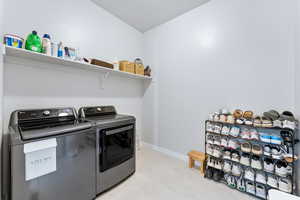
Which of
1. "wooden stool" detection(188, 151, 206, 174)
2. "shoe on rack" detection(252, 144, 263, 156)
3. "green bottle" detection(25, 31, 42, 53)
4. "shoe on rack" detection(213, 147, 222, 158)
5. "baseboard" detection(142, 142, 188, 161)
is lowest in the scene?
"baseboard" detection(142, 142, 188, 161)

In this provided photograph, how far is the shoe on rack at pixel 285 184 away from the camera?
1360 mm

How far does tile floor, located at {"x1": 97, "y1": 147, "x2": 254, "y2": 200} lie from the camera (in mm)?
1552

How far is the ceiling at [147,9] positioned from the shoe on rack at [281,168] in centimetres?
256

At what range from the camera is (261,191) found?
1505 millimetres

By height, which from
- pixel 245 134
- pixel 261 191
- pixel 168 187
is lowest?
pixel 168 187

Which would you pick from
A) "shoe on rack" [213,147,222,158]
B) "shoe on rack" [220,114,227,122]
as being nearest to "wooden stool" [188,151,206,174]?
"shoe on rack" [213,147,222,158]

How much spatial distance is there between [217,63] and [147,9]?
164 centimetres

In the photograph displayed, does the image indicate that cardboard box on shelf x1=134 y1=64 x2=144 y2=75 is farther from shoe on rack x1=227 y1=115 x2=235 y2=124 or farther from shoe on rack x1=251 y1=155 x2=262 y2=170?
shoe on rack x1=251 y1=155 x2=262 y2=170

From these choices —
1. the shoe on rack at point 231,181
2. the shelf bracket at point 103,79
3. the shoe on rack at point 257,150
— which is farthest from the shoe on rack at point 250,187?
the shelf bracket at point 103,79

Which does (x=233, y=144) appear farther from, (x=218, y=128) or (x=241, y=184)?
(x=241, y=184)

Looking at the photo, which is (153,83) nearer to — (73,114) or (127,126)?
(127,126)

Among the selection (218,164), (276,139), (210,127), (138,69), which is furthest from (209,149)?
(138,69)

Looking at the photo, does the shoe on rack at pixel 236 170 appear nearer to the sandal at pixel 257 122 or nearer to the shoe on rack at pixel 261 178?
the shoe on rack at pixel 261 178

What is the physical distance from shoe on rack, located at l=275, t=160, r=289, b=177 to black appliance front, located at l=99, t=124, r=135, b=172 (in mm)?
1777
